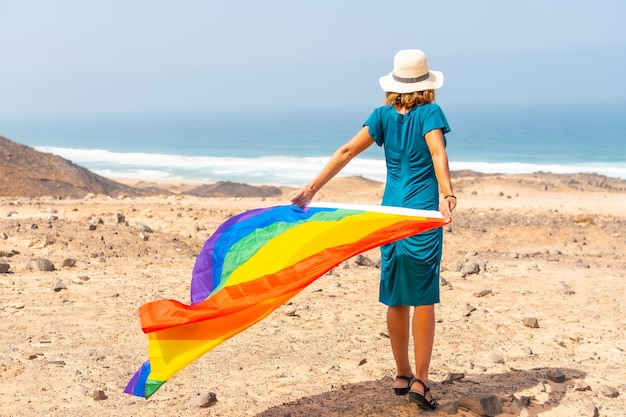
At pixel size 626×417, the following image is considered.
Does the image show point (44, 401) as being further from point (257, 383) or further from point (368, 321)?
point (368, 321)

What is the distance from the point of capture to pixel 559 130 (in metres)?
108

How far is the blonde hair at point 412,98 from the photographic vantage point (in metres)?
4.99

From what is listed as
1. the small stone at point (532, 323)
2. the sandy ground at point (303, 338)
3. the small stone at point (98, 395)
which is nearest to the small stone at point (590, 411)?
the sandy ground at point (303, 338)

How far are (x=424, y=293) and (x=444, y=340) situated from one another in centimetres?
207

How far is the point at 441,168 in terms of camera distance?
4.84 metres

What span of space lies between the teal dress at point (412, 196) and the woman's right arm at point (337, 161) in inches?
5.9

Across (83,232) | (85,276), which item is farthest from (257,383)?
(83,232)

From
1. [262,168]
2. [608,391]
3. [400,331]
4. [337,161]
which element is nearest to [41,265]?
[337,161]

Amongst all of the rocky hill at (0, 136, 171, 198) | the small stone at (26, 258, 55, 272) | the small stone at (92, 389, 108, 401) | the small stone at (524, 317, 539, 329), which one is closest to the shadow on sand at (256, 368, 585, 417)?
the small stone at (92, 389, 108, 401)

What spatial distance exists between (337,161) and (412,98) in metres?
0.65

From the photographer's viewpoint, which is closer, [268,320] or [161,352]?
[161,352]

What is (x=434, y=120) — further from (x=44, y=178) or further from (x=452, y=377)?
(x=44, y=178)

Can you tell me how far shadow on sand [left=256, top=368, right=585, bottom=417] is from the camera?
5.13m

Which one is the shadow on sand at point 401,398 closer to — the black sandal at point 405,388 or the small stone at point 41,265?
the black sandal at point 405,388
